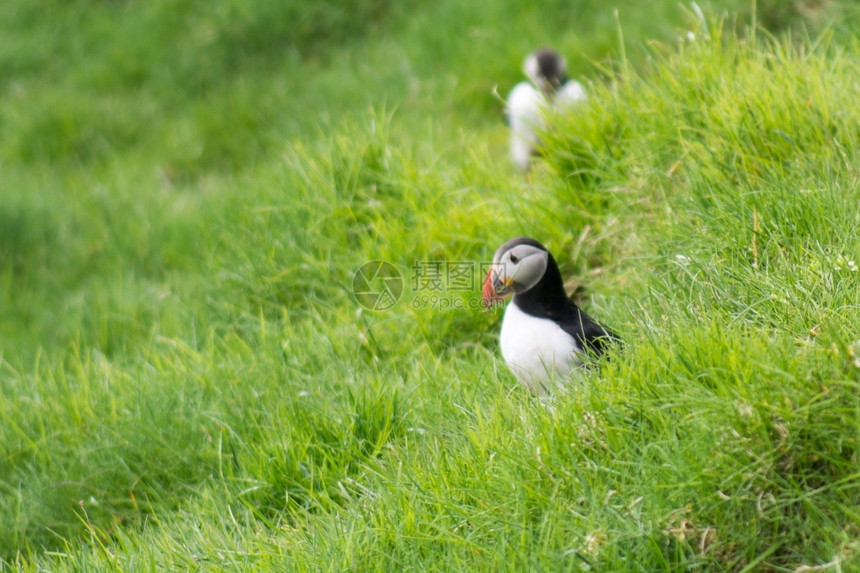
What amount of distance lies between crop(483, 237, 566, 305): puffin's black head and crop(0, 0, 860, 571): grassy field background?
0.31 m

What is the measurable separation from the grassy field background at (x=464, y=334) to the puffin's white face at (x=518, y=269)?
356 mm

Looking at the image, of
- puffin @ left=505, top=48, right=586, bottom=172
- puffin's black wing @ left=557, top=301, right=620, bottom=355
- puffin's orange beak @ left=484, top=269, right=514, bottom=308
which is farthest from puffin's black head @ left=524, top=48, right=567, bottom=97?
puffin's black wing @ left=557, top=301, right=620, bottom=355

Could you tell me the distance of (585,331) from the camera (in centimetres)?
314

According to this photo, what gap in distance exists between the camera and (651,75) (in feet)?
14.6

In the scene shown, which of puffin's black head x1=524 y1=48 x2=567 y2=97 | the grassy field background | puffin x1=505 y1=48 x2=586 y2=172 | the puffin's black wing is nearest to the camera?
the grassy field background

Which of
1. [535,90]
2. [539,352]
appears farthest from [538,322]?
[535,90]

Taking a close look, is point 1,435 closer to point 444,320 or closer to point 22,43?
point 444,320

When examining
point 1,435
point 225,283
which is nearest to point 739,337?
point 225,283

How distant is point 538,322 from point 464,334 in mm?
754

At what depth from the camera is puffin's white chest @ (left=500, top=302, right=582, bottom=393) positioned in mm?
3068

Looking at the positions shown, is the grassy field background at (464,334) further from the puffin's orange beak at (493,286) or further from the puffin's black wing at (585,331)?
the puffin's orange beak at (493,286)

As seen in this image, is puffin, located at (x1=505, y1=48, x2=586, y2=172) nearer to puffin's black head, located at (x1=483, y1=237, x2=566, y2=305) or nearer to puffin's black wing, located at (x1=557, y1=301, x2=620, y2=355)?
puffin's black head, located at (x1=483, y1=237, x2=566, y2=305)

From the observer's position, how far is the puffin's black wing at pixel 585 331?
9.91 ft

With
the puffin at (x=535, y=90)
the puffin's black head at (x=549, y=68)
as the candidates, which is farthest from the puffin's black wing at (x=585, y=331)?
the puffin's black head at (x=549, y=68)
